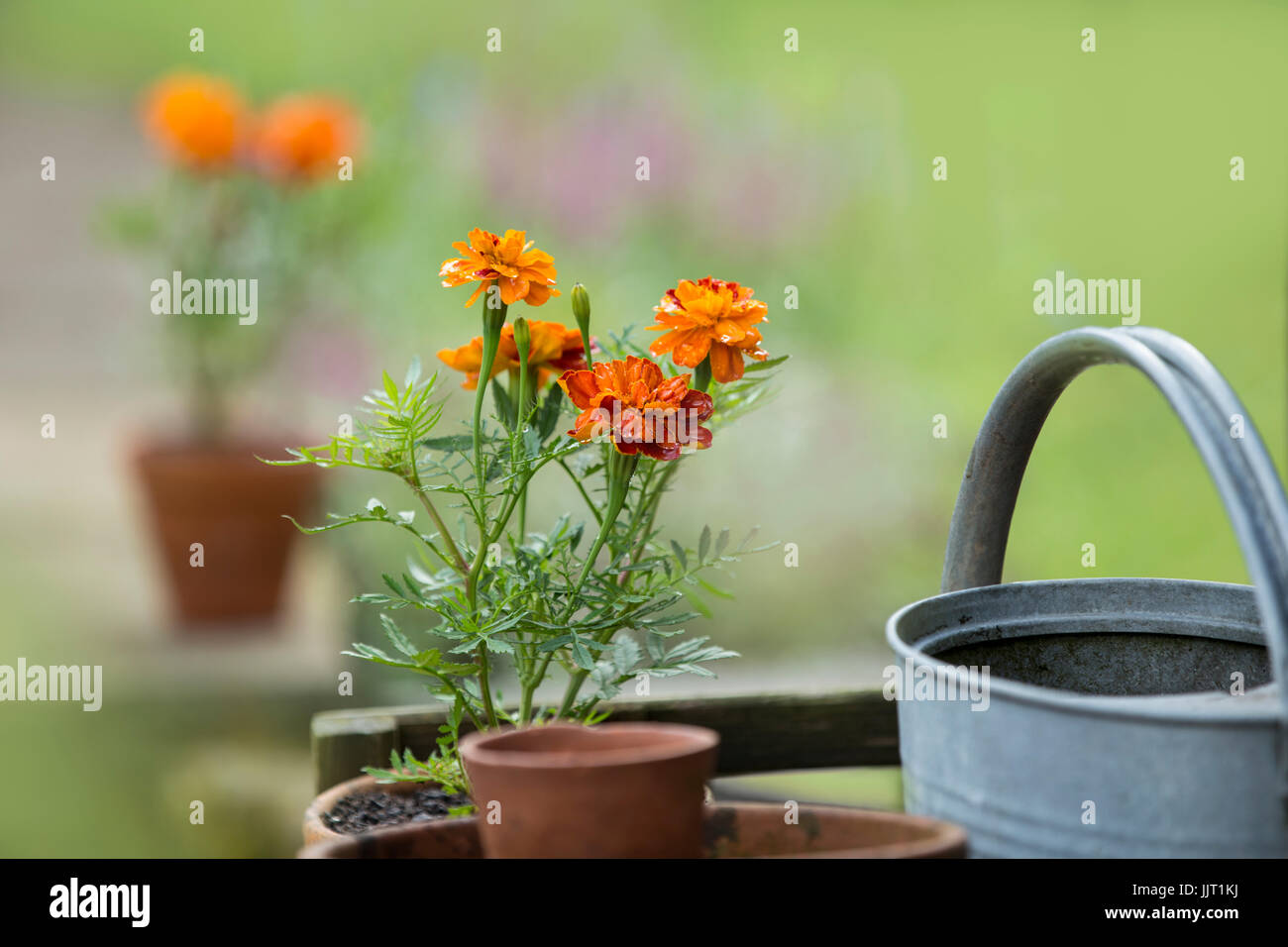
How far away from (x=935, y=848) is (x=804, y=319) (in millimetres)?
2300

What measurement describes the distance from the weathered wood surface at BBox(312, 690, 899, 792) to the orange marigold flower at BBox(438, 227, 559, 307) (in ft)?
1.31

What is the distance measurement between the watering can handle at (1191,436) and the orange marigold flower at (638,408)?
21cm

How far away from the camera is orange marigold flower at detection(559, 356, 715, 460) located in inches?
29.0

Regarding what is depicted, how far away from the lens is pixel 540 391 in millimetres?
969

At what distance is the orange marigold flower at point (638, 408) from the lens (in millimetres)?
735

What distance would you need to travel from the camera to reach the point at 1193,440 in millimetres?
565

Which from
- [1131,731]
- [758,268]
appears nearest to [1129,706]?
[1131,731]

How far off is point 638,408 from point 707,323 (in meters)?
0.08

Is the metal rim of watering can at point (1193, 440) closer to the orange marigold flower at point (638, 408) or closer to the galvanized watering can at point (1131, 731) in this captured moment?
the galvanized watering can at point (1131, 731)

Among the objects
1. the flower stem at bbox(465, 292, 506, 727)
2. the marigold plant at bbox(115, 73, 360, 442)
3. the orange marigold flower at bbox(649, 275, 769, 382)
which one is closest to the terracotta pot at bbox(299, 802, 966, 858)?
the flower stem at bbox(465, 292, 506, 727)

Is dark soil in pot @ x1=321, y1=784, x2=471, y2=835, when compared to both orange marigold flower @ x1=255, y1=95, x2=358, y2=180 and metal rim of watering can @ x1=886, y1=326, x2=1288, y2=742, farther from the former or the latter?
orange marigold flower @ x1=255, y1=95, x2=358, y2=180

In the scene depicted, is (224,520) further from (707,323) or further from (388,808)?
(707,323)

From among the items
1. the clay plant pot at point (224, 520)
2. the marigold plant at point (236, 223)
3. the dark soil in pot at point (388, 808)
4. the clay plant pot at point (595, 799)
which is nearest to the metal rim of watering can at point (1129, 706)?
the clay plant pot at point (595, 799)
